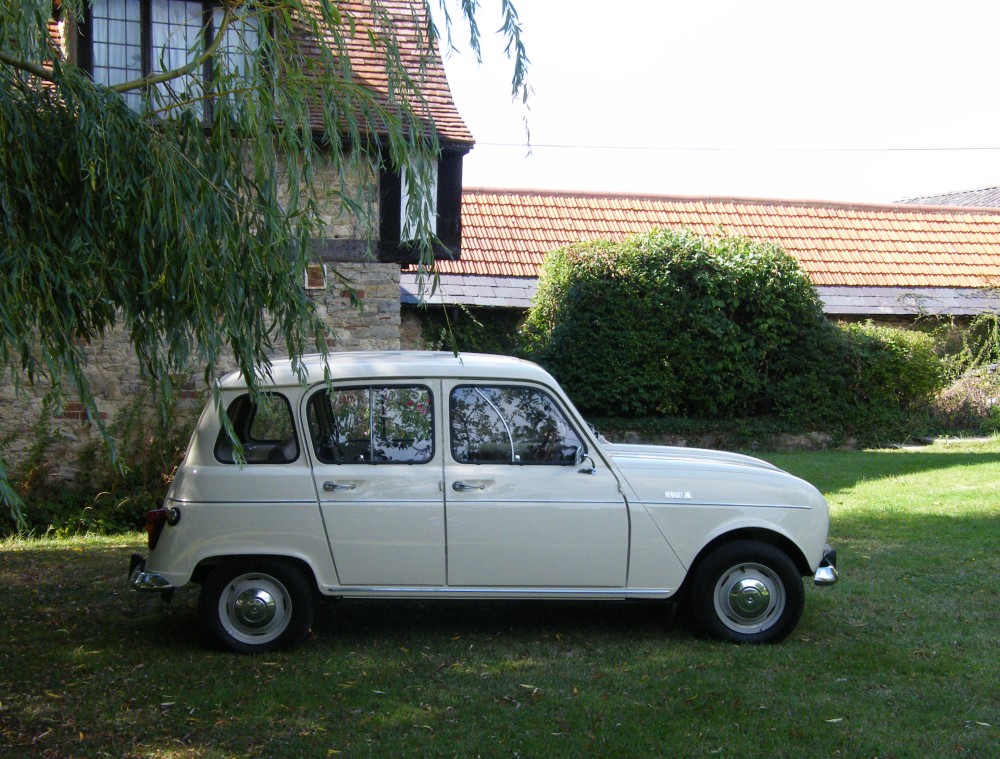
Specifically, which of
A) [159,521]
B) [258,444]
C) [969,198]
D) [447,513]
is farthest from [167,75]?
[969,198]

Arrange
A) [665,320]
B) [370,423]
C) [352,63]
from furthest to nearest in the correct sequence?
[665,320] < [352,63] < [370,423]

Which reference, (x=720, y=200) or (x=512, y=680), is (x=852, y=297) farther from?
(x=512, y=680)

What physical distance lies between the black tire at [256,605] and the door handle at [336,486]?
522 millimetres

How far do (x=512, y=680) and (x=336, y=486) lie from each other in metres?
1.53

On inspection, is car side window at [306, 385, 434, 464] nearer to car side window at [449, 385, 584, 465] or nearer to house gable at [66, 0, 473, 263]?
car side window at [449, 385, 584, 465]

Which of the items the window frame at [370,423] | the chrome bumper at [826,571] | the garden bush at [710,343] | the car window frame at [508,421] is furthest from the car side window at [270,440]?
the garden bush at [710,343]

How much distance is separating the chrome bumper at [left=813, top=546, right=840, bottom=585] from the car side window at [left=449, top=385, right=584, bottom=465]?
1667 mm

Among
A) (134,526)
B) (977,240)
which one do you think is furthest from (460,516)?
(977,240)

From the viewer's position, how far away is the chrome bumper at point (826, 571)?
20.6 ft

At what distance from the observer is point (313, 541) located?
607 cm

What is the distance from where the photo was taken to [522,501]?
6125 mm

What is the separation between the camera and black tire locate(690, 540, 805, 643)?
247 inches

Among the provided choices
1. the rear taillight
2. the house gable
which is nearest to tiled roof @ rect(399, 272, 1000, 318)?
the house gable

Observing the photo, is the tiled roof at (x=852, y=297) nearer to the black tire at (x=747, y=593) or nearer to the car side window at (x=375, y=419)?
the car side window at (x=375, y=419)
